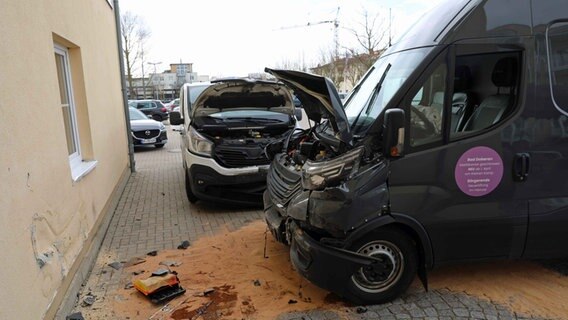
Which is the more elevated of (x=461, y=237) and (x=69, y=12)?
(x=69, y=12)

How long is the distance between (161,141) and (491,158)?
1334cm

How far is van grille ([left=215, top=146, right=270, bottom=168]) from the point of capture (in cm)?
633

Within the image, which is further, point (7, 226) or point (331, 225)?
point (331, 225)

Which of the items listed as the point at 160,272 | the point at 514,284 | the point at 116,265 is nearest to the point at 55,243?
the point at 160,272

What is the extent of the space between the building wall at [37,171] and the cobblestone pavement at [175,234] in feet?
1.37

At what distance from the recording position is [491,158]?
3.37 meters

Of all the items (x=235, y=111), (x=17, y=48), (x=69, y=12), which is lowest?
(x=235, y=111)

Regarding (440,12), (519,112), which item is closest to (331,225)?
(519,112)

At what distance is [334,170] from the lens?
3246 millimetres

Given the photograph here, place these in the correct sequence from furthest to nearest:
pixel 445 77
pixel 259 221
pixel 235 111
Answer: pixel 235 111, pixel 259 221, pixel 445 77

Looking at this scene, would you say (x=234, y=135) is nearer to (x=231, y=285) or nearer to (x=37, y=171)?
(x=231, y=285)

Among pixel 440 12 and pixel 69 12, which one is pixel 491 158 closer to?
pixel 440 12

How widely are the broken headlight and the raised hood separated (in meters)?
3.82

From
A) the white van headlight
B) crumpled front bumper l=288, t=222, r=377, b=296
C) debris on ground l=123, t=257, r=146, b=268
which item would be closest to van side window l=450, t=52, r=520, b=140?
crumpled front bumper l=288, t=222, r=377, b=296
